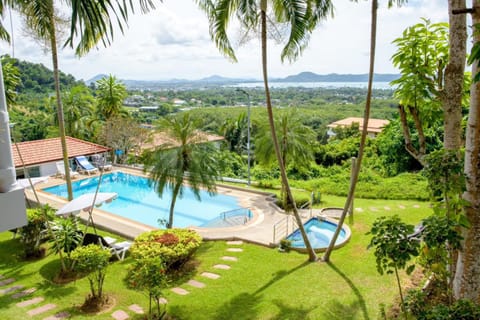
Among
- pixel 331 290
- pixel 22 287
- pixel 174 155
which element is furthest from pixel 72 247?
pixel 331 290

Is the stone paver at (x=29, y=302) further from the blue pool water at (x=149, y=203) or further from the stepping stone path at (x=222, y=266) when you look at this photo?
the blue pool water at (x=149, y=203)

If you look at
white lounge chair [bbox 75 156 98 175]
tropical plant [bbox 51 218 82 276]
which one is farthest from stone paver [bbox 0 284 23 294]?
white lounge chair [bbox 75 156 98 175]

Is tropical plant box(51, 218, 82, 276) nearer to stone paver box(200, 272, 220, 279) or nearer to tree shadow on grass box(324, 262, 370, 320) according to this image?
stone paver box(200, 272, 220, 279)

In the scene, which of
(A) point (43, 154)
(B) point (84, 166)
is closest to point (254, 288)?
(B) point (84, 166)

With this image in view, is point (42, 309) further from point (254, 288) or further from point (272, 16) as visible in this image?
point (272, 16)

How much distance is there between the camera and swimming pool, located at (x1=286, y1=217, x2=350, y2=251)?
41.9 feet

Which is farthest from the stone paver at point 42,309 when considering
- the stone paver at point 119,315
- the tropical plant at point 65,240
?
the tropical plant at point 65,240

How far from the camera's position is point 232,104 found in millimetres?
95062

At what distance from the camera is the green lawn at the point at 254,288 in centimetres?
756

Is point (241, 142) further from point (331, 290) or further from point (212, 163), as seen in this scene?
point (331, 290)

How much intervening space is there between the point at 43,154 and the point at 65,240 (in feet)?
48.4

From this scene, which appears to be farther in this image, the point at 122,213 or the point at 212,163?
the point at 122,213

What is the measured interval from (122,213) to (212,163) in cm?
777

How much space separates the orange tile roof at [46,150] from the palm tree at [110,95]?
4078 millimetres
